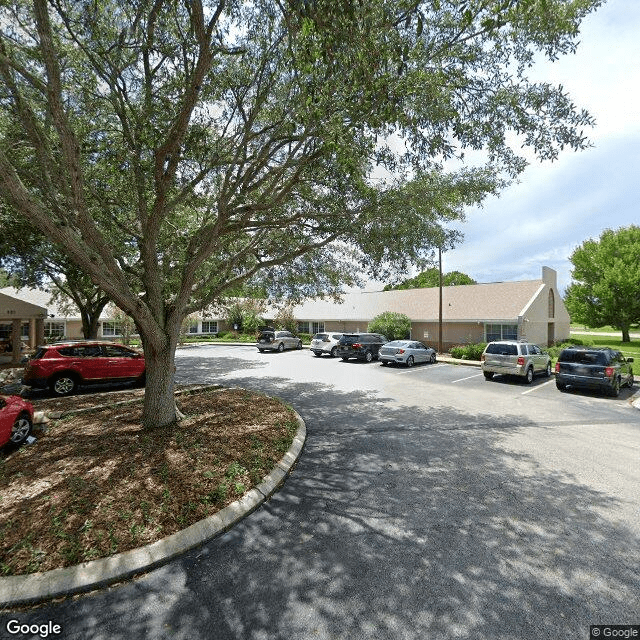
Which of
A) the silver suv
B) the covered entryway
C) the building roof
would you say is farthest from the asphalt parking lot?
the covered entryway

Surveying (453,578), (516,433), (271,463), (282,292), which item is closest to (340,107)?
(271,463)

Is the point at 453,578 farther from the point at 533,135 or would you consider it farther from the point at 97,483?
the point at 533,135

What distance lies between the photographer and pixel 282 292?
14867 millimetres

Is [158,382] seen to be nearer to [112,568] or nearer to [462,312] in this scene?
[112,568]

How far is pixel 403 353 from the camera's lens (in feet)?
64.4

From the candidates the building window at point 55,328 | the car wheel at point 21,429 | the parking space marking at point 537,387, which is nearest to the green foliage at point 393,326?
the parking space marking at point 537,387

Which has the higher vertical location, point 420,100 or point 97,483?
point 420,100

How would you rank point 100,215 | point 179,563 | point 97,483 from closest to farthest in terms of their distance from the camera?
point 179,563 < point 97,483 < point 100,215

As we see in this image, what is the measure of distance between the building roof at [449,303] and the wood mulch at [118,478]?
47.8 feet

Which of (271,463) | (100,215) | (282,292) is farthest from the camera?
(282,292)

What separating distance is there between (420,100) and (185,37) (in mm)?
4754

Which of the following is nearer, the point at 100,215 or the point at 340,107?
the point at 340,107

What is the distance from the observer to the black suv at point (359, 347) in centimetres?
2181

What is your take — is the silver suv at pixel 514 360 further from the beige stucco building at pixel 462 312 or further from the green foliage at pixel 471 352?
the beige stucco building at pixel 462 312
